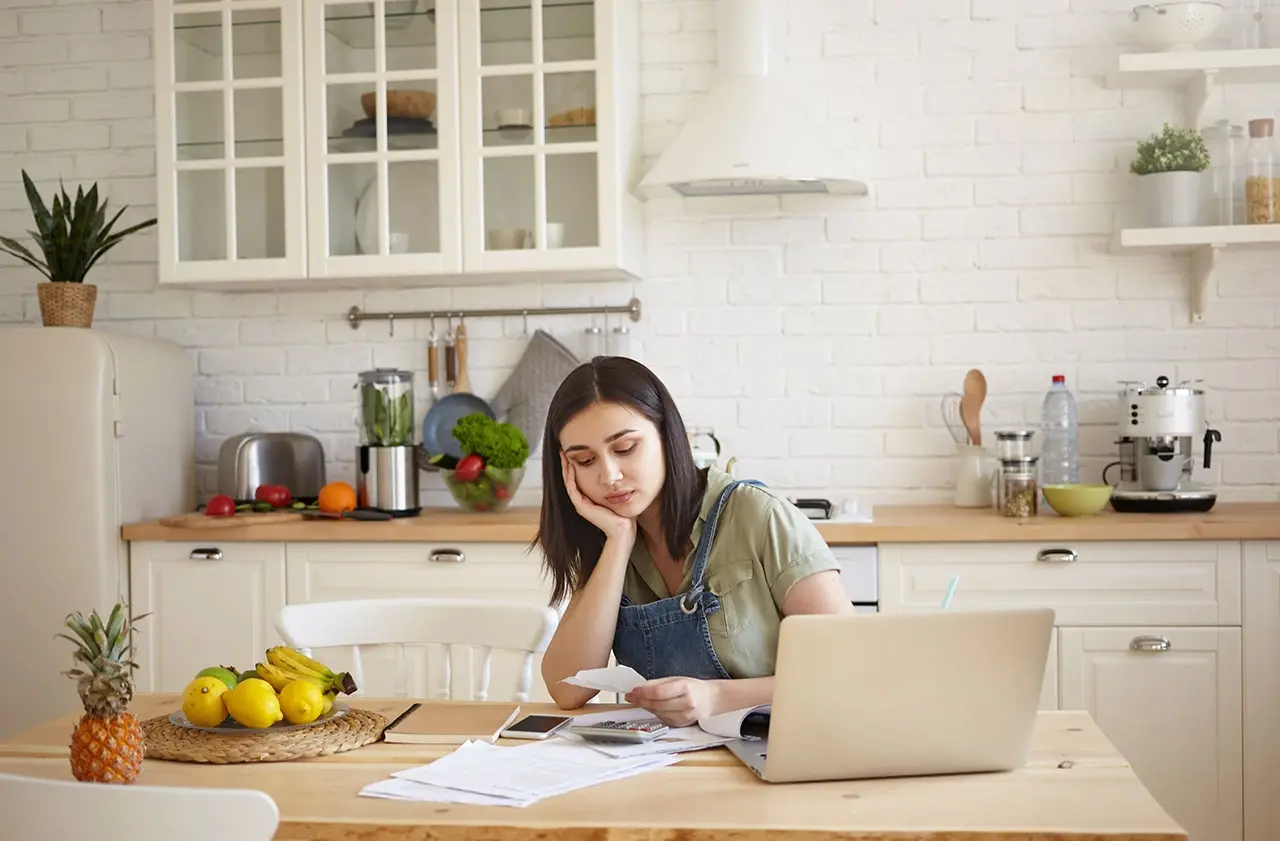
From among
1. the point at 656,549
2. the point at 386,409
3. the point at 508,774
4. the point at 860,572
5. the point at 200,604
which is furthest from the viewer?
the point at 386,409

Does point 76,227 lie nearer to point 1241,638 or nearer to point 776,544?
point 776,544

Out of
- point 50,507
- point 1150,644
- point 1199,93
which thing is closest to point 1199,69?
point 1199,93

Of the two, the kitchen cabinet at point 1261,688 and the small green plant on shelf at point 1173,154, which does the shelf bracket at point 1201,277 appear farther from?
the kitchen cabinet at point 1261,688

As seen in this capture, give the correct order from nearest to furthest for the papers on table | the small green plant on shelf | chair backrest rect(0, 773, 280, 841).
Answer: chair backrest rect(0, 773, 280, 841) → the papers on table → the small green plant on shelf

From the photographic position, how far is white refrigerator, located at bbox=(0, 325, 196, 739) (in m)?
3.53

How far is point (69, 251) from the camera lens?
3.80 meters

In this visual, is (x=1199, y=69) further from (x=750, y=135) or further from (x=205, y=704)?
(x=205, y=704)

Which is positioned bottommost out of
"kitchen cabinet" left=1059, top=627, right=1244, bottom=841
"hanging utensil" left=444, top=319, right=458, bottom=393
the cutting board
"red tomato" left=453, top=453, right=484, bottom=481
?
"kitchen cabinet" left=1059, top=627, right=1244, bottom=841

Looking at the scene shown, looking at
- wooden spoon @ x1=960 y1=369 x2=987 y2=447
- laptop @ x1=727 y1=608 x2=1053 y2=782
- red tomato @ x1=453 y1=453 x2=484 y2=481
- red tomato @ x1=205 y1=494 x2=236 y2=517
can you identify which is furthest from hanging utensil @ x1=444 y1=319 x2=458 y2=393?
laptop @ x1=727 y1=608 x2=1053 y2=782

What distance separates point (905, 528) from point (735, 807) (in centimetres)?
187

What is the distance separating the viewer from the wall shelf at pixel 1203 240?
136 inches

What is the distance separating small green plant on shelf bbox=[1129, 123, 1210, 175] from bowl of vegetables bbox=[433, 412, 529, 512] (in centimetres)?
178

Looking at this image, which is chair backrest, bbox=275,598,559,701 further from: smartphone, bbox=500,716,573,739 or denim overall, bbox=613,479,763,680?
smartphone, bbox=500,716,573,739

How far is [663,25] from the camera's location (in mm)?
3906
